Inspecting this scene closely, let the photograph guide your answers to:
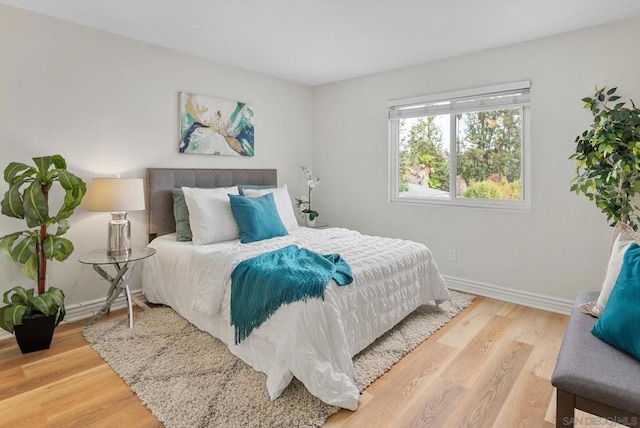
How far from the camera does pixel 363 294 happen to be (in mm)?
2342

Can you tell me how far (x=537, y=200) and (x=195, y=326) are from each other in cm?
312

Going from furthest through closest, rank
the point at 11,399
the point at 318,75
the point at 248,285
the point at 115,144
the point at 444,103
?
1. the point at 318,75
2. the point at 444,103
3. the point at 115,144
4. the point at 248,285
5. the point at 11,399

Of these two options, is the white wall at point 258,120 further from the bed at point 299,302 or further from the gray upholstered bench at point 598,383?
the gray upholstered bench at point 598,383

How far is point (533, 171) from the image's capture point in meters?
3.29

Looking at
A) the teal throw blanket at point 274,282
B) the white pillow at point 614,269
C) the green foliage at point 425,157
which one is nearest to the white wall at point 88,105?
the teal throw blanket at point 274,282

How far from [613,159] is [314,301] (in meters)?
2.30

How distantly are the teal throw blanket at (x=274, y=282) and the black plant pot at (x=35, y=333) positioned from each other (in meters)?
1.32

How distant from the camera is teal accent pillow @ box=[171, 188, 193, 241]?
3.25 meters

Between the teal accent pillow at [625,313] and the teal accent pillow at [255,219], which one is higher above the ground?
the teal accent pillow at [255,219]

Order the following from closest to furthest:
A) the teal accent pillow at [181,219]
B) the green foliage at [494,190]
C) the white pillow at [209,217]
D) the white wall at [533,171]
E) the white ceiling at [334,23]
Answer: the white ceiling at [334,23] < the white wall at [533,171] < the white pillow at [209,217] < the teal accent pillow at [181,219] < the green foliage at [494,190]

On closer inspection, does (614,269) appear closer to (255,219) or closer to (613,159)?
(613,159)

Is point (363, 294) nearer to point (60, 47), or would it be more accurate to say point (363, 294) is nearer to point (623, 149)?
point (623, 149)

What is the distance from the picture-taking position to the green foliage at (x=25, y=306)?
2354mm

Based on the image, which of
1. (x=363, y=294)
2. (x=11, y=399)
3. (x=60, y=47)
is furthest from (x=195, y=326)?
(x=60, y=47)
